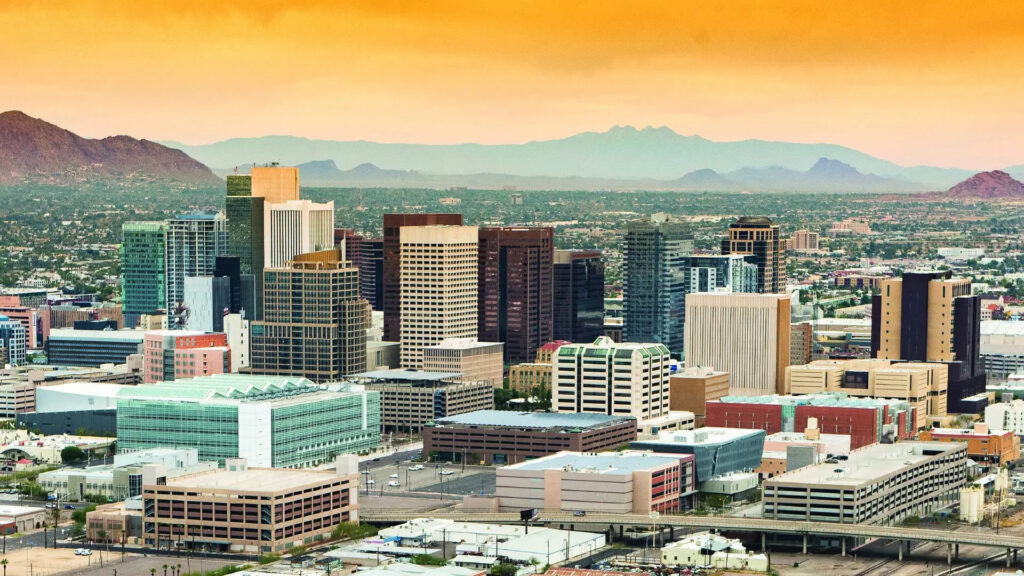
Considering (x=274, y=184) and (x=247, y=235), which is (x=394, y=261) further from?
(x=274, y=184)

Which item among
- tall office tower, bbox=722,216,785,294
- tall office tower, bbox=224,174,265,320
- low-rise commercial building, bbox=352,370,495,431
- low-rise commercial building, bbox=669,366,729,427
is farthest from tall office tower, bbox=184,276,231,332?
low-rise commercial building, bbox=669,366,729,427

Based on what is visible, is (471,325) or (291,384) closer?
(291,384)

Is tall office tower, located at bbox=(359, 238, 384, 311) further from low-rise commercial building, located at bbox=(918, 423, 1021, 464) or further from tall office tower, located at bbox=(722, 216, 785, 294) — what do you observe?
low-rise commercial building, located at bbox=(918, 423, 1021, 464)

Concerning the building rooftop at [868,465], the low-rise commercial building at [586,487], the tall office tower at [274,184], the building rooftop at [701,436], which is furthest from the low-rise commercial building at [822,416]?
the tall office tower at [274,184]

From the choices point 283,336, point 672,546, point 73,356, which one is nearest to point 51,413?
point 283,336

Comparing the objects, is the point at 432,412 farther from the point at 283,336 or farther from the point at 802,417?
the point at 802,417

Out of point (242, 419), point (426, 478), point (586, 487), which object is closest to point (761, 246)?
point (426, 478)
